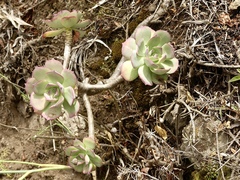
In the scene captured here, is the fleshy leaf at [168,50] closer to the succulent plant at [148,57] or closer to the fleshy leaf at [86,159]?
the succulent plant at [148,57]

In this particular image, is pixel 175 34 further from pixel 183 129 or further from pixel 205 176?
pixel 205 176

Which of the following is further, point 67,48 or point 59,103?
point 67,48

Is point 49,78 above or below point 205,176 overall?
above

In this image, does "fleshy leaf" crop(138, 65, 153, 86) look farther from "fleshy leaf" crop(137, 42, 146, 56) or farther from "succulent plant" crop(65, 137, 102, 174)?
"succulent plant" crop(65, 137, 102, 174)

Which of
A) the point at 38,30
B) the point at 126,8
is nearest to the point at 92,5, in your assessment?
the point at 126,8

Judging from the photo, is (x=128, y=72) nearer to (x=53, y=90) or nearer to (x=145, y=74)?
(x=145, y=74)

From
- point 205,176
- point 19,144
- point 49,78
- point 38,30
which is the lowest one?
point 205,176

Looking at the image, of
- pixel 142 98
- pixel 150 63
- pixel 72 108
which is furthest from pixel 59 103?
pixel 142 98

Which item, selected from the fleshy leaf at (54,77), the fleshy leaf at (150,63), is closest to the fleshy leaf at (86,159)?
the fleshy leaf at (54,77)
